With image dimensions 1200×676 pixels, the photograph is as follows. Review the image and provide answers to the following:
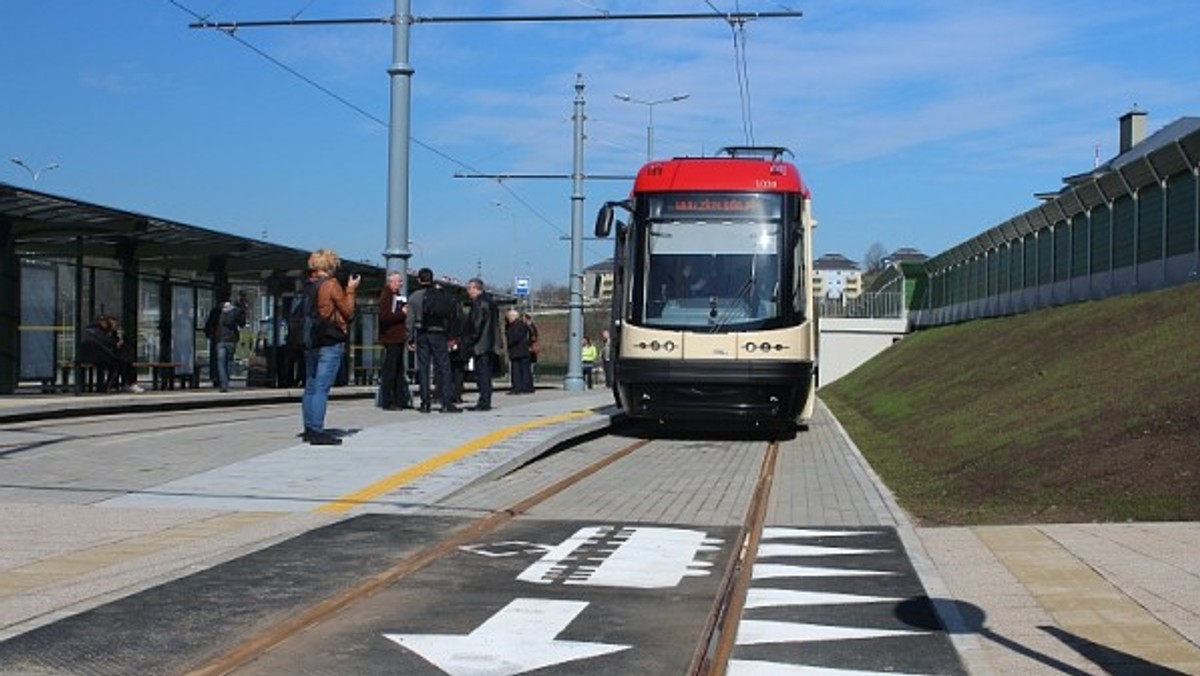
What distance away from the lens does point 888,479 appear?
46.6ft

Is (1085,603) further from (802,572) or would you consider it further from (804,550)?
(804,550)

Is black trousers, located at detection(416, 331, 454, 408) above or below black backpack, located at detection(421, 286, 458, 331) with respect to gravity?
below

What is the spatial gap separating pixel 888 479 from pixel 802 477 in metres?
0.93

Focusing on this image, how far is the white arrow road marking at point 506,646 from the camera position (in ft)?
18.7

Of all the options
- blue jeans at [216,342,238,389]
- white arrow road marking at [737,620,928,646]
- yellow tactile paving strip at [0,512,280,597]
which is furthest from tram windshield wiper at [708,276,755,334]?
white arrow road marking at [737,620,928,646]

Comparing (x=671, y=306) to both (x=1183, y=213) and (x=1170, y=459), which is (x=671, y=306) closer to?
(x=1170, y=459)

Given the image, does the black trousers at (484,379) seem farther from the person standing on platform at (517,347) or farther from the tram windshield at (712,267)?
the person standing on platform at (517,347)

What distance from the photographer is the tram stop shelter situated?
20469mm

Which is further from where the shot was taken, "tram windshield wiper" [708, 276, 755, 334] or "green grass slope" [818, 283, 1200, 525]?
"tram windshield wiper" [708, 276, 755, 334]

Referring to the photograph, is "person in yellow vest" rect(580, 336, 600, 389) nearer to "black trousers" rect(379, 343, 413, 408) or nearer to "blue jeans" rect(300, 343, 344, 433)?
"black trousers" rect(379, 343, 413, 408)

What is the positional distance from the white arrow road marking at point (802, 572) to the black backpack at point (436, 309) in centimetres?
929

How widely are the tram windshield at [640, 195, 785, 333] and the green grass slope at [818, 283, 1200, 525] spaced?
2.58m

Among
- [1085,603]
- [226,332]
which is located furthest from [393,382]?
[1085,603]

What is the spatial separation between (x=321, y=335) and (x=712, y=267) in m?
6.60
